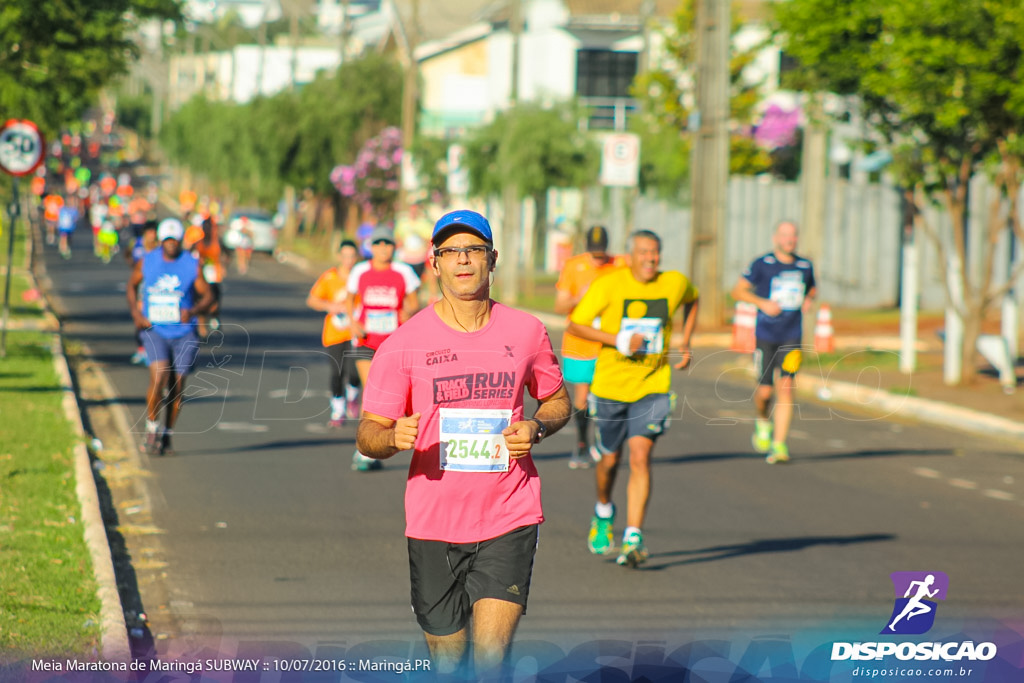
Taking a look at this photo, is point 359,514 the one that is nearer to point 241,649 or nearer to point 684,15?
point 241,649

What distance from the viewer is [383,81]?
63.3 metres

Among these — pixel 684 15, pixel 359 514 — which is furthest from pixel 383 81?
pixel 359 514

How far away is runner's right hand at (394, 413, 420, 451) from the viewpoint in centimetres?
494

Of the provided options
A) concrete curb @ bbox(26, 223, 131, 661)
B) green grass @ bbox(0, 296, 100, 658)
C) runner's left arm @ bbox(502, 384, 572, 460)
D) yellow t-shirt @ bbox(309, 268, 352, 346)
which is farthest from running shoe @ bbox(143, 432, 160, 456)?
runner's left arm @ bbox(502, 384, 572, 460)

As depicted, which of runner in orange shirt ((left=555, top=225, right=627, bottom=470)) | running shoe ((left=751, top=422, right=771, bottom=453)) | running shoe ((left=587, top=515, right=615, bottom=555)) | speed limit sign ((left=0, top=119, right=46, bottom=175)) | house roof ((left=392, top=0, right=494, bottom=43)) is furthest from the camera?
house roof ((left=392, top=0, right=494, bottom=43))

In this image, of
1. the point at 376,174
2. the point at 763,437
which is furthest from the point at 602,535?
the point at 376,174

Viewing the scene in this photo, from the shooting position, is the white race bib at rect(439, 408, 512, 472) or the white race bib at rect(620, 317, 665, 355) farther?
the white race bib at rect(620, 317, 665, 355)

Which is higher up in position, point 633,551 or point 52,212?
point 52,212

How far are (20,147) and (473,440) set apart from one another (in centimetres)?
1569

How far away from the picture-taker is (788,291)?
13.7m

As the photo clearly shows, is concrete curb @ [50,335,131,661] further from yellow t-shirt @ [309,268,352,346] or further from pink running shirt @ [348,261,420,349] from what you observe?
pink running shirt @ [348,261,420,349]

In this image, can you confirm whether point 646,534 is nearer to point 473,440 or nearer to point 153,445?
point 153,445

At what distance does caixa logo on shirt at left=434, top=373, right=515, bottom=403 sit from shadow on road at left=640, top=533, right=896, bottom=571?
414 cm

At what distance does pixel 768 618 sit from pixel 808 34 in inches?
517
